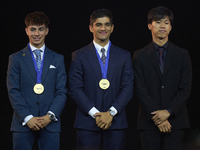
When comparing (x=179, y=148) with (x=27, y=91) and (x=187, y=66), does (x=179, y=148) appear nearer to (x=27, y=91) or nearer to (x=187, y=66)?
(x=187, y=66)

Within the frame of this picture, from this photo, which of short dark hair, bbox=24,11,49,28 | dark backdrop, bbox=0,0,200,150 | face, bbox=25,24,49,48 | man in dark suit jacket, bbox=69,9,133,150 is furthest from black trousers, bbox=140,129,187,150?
→ short dark hair, bbox=24,11,49,28

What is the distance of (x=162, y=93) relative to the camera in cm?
395

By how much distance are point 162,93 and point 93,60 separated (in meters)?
0.84

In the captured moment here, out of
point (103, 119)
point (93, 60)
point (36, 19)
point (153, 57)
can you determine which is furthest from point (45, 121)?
point (153, 57)

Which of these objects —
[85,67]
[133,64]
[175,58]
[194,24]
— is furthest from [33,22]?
[194,24]

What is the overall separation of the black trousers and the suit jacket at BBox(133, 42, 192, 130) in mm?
66

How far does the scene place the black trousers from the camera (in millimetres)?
3902

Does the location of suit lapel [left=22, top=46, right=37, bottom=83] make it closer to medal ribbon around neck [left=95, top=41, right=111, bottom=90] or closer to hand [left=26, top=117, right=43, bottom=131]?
hand [left=26, top=117, right=43, bottom=131]

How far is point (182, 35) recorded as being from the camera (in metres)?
5.33

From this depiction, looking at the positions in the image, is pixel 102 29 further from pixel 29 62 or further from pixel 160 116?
Answer: pixel 160 116

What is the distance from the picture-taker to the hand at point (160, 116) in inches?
152

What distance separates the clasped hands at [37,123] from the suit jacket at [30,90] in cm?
7

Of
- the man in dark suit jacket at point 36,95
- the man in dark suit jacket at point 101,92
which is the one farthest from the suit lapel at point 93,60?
the man in dark suit jacket at point 36,95

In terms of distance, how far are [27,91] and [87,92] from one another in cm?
64
